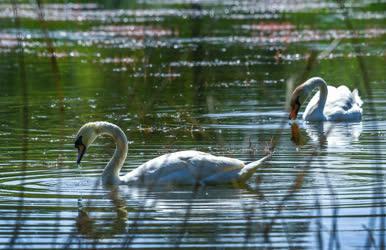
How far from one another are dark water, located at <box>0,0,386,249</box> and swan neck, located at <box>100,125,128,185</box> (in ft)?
0.65

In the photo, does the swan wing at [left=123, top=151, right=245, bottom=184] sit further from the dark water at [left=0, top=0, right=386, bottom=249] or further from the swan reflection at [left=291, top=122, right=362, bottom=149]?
the swan reflection at [left=291, top=122, right=362, bottom=149]

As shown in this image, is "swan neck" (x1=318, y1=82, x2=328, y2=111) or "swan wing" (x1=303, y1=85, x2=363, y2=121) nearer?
"swan wing" (x1=303, y1=85, x2=363, y2=121)

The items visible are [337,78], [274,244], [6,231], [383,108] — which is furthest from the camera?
[337,78]

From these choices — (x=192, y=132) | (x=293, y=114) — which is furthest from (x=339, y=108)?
(x=192, y=132)

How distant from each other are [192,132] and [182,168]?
14.5 ft

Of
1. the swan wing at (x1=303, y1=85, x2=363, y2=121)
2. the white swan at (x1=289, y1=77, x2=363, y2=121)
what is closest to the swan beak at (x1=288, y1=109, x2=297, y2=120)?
the white swan at (x1=289, y1=77, x2=363, y2=121)

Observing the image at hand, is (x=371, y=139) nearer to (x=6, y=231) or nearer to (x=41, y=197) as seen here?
(x=41, y=197)

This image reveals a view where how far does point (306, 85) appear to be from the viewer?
66.3ft

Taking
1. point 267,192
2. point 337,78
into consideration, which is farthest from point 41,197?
point 337,78

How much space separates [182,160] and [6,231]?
300 cm

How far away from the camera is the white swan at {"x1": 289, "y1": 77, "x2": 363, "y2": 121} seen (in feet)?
62.1

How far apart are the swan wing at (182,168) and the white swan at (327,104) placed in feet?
21.3

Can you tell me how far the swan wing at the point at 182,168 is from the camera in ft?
40.7

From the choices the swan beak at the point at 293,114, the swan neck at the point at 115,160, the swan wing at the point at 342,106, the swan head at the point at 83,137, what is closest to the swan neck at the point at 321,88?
the swan wing at the point at 342,106
